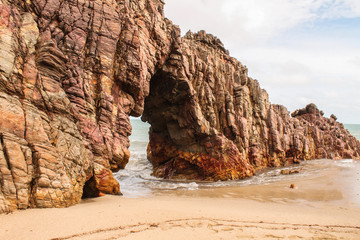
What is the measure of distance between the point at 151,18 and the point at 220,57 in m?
13.1

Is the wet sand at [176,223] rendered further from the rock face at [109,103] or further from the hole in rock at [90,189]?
the rock face at [109,103]

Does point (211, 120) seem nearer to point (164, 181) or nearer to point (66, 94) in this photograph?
point (164, 181)

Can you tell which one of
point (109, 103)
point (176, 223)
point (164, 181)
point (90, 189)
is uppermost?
point (109, 103)

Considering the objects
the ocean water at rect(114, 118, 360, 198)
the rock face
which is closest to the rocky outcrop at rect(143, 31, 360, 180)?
the rock face

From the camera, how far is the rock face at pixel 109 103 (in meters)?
8.78

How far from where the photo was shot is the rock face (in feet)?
28.8

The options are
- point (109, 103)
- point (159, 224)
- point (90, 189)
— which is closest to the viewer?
point (159, 224)

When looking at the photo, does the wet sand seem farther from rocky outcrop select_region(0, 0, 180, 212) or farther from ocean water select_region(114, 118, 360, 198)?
ocean water select_region(114, 118, 360, 198)

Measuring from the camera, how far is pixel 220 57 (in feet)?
97.7

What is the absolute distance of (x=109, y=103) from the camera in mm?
13766

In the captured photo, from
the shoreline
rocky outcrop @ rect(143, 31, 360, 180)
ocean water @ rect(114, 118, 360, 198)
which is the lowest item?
ocean water @ rect(114, 118, 360, 198)

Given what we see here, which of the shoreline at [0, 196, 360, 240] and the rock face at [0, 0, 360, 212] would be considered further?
the rock face at [0, 0, 360, 212]

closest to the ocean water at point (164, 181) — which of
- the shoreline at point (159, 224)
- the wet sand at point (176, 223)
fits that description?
the shoreline at point (159, 224)

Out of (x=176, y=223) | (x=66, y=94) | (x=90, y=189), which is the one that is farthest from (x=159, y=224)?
(x=66, y=94)
